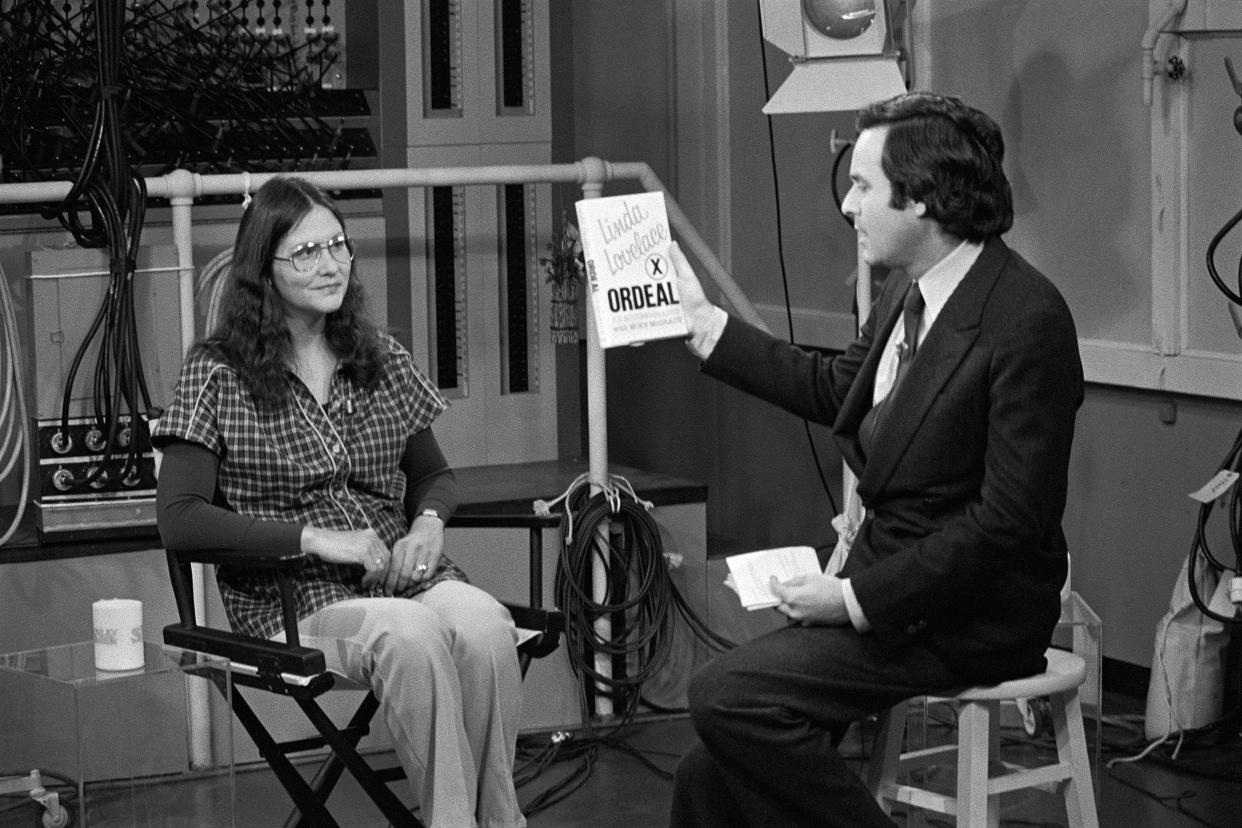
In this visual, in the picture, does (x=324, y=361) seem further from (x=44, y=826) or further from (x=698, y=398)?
(x=698, y=398)

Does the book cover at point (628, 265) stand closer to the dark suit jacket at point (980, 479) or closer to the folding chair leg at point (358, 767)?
the dark suit jacket at point (980, 479)

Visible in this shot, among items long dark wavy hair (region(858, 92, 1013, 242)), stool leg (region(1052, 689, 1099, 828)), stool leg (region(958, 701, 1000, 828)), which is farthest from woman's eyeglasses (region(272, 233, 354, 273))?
stool leg (region(1052, 689, 1099, 828))

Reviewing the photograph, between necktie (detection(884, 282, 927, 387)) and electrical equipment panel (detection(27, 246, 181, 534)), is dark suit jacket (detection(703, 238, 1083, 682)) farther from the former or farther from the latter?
electrical equipment panel (detection(27, 246, 181, 534))

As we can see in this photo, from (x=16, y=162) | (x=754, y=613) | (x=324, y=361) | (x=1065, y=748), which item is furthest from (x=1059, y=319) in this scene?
(x=16, y=162)

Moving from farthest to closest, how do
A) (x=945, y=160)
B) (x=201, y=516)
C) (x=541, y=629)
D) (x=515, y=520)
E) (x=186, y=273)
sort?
(x=515, y=520) < (x=186, y=273) < (x=541, y=629) < (x=201, y=516) < (x=945, y=160)

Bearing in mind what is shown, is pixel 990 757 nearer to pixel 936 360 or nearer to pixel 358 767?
pixel 936 360

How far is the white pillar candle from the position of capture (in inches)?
125

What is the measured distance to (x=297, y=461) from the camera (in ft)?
10.7

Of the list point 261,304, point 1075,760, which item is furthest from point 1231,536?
point 261,304

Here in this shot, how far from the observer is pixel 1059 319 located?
277cm

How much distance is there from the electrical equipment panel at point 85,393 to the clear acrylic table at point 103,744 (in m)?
0.76

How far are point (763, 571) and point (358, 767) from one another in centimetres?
77

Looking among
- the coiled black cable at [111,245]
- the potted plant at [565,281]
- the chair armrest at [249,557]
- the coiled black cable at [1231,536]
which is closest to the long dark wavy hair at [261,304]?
the chair armrest at [249,557]

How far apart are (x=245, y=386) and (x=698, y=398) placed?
318cm
